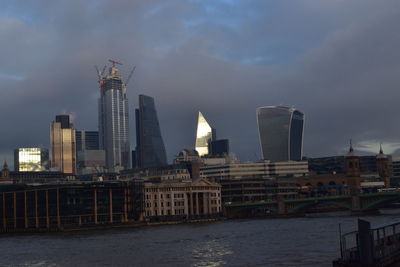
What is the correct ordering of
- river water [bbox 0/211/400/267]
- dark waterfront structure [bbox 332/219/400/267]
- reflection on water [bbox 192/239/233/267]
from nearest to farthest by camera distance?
dark waterfront structure [bbox 332/219/400/267] → reflection on water [bbox 192/239/233/267] → river water [bbox 0/211/400/267]

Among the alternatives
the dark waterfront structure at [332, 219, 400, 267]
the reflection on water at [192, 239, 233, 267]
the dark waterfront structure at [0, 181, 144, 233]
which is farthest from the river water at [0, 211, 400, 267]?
the dark waterfront structure at [0, 181, 144, 233]

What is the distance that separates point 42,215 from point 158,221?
32165 millimetres

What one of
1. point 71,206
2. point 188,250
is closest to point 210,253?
point 188,250

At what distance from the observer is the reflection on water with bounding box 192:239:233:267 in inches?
3278

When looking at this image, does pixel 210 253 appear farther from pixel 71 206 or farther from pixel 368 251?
pixel 71 206

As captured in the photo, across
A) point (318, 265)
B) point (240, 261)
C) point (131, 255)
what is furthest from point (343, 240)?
point (131, 255)

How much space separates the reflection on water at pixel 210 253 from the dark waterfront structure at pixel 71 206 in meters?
70.1

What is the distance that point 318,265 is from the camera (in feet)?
244

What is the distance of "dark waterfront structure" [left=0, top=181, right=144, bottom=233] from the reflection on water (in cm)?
7011

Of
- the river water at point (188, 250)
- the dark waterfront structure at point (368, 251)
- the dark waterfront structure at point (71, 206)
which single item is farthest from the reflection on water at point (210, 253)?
the dark waterfront structure at point (71, 206)

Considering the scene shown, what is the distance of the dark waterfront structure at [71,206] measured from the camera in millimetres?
179250

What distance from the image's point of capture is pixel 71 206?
17912cm

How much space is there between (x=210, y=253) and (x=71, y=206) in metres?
90.9

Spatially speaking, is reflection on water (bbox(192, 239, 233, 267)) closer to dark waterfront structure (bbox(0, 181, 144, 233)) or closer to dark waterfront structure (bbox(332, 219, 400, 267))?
dark waterfront structure (bbox(332, 219, 400, 267))
